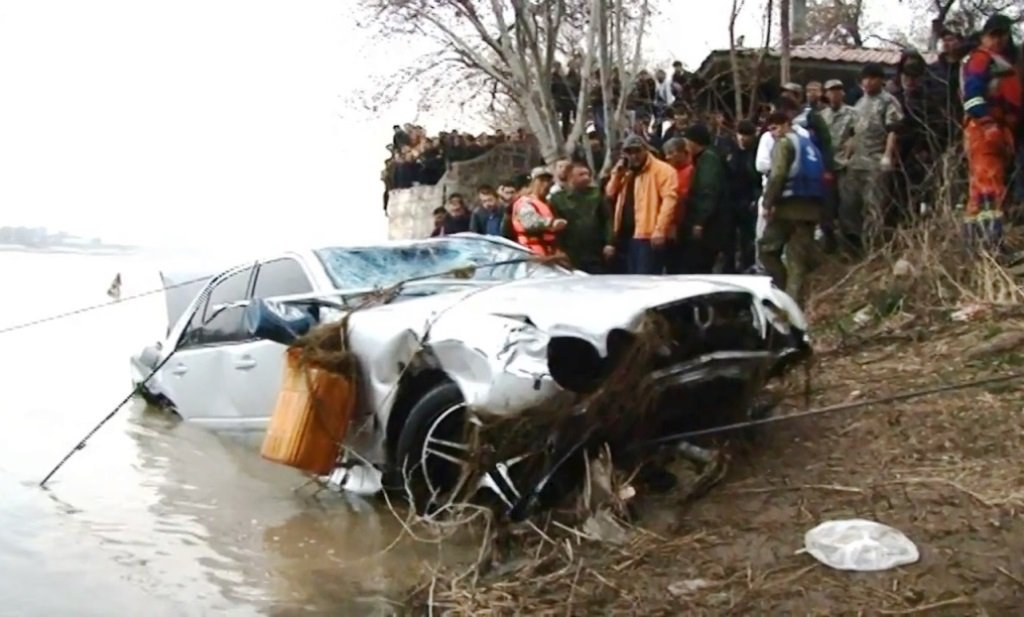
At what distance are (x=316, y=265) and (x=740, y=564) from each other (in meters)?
3.54

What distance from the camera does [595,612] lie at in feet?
12.8

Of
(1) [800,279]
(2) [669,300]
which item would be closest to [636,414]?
(2) [669,300]

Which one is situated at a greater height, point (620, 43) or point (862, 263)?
point (620, 43)

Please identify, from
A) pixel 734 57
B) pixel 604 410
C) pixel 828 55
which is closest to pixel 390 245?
pixel 604 410

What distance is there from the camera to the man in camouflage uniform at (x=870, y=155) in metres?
8.86

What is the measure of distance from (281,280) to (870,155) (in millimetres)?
4794

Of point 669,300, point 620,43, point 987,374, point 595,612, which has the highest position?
point 620,43

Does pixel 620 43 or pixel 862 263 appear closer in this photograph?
pixel 862 263

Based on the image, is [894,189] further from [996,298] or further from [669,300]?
[669,300]

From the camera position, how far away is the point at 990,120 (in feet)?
24.5

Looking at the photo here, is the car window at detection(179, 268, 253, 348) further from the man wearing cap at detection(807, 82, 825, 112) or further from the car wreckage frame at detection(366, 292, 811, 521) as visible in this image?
the man wearing cap at detection(807, 82, 825, 112)

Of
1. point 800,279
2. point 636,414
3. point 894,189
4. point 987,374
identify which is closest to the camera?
point 636,414

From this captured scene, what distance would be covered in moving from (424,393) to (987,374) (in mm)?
3047

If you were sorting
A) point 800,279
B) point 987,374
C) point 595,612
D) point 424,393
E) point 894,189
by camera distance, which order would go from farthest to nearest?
point 894,189, point 800,279, point 987,374, point 424,393, point 595,612
